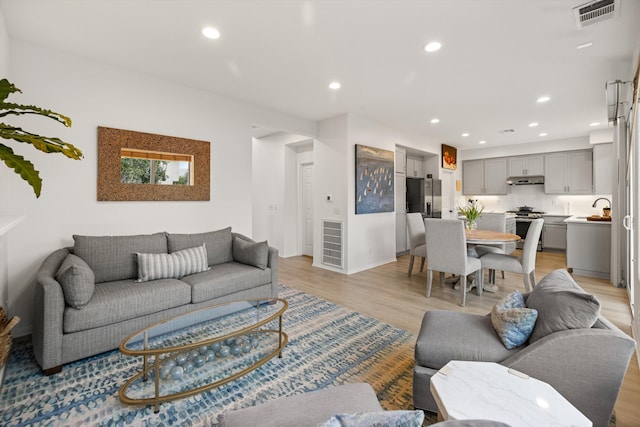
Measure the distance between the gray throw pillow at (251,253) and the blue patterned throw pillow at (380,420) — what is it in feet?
8.90

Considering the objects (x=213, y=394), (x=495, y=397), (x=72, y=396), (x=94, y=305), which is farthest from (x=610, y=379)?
(x=94, y=305)

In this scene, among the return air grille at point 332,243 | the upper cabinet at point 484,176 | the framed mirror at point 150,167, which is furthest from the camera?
the upper cabinet at point 484,176

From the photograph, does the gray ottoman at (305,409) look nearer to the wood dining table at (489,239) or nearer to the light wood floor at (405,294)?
the light wood floor at (405,294)

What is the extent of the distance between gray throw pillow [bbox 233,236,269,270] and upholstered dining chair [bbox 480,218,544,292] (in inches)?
108

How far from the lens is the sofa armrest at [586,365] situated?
4.33 ft

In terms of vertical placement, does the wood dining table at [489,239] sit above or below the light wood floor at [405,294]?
above

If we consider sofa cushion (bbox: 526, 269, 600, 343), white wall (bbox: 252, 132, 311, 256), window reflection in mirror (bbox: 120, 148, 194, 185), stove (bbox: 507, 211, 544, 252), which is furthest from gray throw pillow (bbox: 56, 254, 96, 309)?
stove (bbox: 507, 211, 544, 252)

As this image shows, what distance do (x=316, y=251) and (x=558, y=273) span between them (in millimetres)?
3799

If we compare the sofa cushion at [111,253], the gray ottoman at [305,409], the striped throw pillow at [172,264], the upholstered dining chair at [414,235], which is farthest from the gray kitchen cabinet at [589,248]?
the sofa cushion at [111,253]

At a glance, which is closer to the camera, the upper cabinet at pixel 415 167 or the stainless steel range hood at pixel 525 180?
the upper cabinet at pixel 415 167

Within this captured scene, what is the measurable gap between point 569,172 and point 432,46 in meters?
6.36

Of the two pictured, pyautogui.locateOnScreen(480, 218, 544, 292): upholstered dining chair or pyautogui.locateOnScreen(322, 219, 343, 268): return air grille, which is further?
pyautogui.locateOnScreen(322, 219, 343, 268): return air grille

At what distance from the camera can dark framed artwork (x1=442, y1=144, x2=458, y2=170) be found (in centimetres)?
746

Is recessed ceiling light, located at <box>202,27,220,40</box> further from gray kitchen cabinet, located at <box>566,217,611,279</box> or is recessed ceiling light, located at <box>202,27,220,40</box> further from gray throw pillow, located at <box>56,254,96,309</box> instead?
gray kitchen cabinet, located at <box>566,217,611,279</box>
